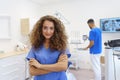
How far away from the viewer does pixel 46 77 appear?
52.0 inches

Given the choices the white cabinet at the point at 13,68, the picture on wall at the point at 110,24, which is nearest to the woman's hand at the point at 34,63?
the white cabinet at the point at 13,68

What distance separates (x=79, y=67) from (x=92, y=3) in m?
2.12

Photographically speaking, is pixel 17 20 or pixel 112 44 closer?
pixel 112 44

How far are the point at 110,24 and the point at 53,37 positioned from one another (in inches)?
139

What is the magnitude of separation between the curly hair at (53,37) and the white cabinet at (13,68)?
77.8 inches

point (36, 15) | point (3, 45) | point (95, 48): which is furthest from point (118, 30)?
point (3, 45)

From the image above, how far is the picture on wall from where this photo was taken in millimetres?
4398

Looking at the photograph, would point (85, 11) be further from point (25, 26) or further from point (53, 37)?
point (53, 37)

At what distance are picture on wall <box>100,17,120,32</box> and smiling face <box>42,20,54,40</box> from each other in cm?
352

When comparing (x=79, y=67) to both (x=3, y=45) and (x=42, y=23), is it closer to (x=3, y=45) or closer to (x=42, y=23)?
(x=3, y=45)

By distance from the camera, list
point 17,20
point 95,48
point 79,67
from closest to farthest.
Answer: point 95,48
point 17,20
point 79,67

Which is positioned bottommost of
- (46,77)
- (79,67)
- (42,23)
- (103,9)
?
(79,67)

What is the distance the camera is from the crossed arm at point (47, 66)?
1.26 meters

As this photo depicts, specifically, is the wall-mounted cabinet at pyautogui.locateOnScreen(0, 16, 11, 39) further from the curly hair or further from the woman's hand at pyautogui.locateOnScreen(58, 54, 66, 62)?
the woman's hand at pyautogui.locateOnScreen(58, 54, 66, 62)
